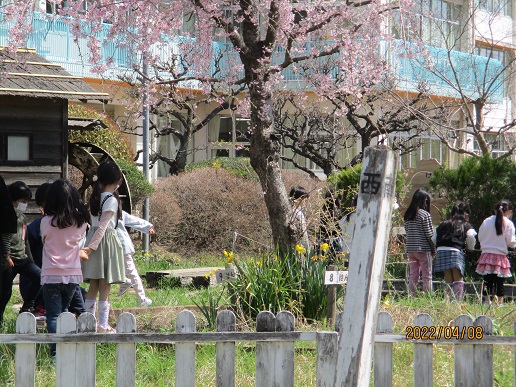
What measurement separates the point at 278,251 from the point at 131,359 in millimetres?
3495

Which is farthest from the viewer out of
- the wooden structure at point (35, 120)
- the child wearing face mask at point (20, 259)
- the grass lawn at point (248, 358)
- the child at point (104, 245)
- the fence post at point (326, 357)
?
the wooden structure at point (35, 120)

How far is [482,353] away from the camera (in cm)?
499

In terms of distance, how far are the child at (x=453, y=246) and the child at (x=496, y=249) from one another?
41 cm

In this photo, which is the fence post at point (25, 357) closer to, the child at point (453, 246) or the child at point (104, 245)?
the child at point (104, 245)

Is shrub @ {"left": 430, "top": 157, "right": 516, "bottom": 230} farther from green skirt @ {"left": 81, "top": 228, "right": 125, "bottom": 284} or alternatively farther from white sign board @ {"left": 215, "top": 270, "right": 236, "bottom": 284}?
green skirt @ {"left": 81, "top": 228, "right": 125, "bottom": 284}

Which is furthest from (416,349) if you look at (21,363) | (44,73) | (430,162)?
(430,162)

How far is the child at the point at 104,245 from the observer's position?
776 centimetres

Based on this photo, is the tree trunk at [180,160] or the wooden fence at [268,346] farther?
the tree trunk at [180,160]

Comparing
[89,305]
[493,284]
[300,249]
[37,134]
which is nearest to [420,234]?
[493,284]

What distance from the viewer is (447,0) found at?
22.6 metres

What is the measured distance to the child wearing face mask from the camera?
8555 mm

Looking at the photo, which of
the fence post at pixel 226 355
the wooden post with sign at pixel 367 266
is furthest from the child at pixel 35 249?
the wooden post with sign at pixel 367 266

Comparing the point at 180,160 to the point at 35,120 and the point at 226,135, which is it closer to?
the point at 226,135

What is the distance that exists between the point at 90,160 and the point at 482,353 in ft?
40.4
